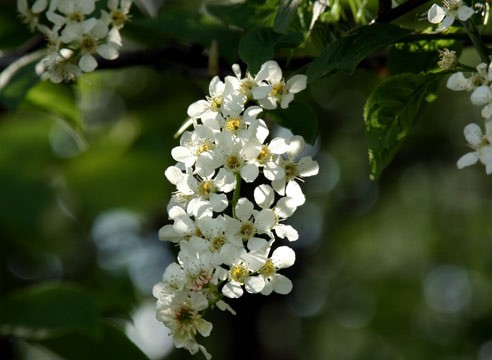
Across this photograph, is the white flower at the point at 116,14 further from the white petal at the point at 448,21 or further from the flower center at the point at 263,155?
the white petal at the point at 448,21

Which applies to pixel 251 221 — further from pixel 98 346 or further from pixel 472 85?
pixel 98 346

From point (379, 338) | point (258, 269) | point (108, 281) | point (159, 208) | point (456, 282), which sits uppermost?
point (258, 269)

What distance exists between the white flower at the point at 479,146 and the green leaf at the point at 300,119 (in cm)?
22

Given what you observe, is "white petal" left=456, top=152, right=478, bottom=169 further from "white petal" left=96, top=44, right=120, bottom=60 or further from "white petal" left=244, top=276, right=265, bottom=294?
"white petal" left=96, top=44, right=120, bottom=60

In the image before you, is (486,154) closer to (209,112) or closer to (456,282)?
(209,112)

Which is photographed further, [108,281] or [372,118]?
[108,281]

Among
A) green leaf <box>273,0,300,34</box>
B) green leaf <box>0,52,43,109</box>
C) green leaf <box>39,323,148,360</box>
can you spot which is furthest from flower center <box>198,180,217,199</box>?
green leaf <box>39,323,148,360</box>

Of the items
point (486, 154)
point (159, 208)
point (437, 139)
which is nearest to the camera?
point (486, 154)

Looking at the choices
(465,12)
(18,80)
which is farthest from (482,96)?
(18,80)

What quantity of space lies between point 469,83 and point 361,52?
144mm

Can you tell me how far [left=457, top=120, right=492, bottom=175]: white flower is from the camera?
108 cm

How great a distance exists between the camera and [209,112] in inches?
45.9

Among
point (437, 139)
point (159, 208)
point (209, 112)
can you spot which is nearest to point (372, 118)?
point (209, 112)

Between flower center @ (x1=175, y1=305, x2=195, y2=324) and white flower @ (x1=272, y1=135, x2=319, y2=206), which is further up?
white flower @ (x1=272, y1=135, x2=319, y2=206)
